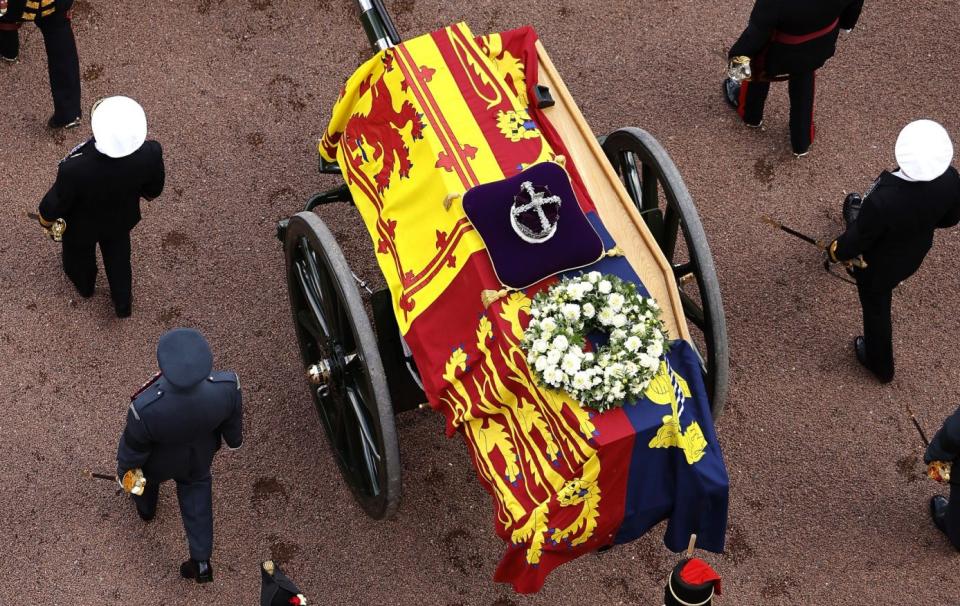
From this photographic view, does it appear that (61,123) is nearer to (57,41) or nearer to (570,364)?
(57,41)

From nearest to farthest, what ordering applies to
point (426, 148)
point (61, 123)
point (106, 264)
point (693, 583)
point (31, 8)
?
1. point (693, 583)
2. point (426, 148)
3. point (106, 264)
4. point (31, 8)
5. point (61, 123)

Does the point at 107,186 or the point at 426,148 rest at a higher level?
the point at 426,148

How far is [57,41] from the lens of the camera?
592 centimetres

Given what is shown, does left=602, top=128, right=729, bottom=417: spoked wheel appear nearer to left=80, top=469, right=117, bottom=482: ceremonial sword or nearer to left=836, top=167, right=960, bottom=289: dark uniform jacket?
left=836, top=167, right=960, bottom=289: dark uniform jacket

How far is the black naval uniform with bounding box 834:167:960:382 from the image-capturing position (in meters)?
5.09

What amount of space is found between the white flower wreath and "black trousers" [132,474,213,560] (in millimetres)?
1716

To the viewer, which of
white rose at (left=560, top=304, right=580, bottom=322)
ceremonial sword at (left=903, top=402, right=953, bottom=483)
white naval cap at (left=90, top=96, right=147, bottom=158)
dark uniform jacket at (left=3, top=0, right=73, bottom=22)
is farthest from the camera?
dark uniform jacket at (left=3, top=0, right=73, bottom=22)

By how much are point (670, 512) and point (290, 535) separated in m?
1.88

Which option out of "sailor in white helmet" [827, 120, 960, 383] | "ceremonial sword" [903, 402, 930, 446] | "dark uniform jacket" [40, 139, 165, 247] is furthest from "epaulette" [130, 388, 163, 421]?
"ceremonial sword" [903, 402, 930, 446]

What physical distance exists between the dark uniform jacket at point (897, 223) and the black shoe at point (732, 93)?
1445mm

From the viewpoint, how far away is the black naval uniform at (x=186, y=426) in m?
4.35

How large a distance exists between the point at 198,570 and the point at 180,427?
79 cm

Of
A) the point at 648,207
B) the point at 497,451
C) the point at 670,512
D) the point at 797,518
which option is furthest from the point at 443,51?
the point at 797,518

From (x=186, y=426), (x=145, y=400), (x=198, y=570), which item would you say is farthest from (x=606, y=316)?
(x=198, y=570)
